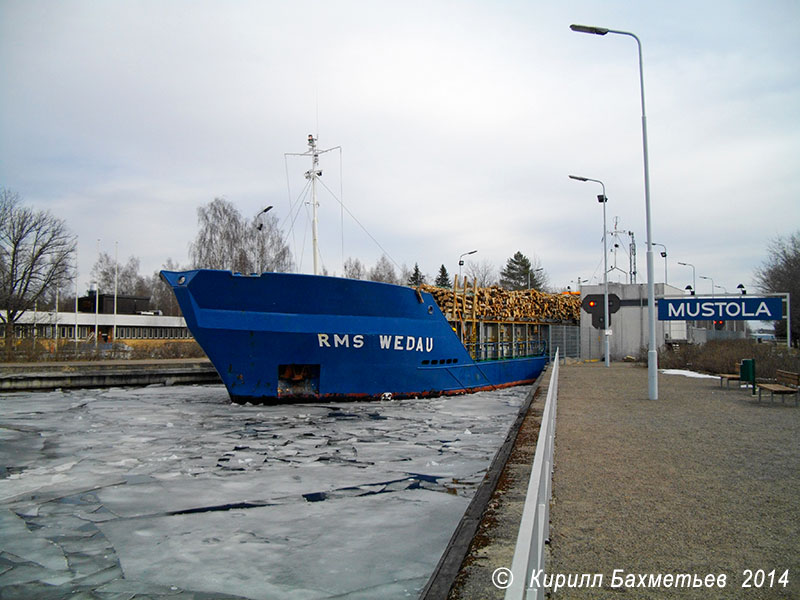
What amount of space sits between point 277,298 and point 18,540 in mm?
10303

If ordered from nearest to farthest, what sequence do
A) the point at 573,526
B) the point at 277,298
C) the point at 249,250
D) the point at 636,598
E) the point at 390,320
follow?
1. the point at 636,598
2. the point at 573,526
3. the point at 277,298
4. the point at 390,320
5. the point at 249,250

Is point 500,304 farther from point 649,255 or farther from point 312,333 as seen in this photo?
point 312,333

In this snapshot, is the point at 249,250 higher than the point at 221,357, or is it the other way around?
the point at 249,250

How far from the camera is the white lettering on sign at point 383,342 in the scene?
16.3 meters

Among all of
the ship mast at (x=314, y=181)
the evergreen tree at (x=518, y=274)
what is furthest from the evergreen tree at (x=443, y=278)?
the ship mast at (x=314, y=181)

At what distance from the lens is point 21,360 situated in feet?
104

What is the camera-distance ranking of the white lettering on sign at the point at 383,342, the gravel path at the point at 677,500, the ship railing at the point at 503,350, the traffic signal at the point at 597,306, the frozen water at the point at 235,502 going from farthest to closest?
the traffic signal at the point at 597,306, the ship railing at the point at 503,350, the white lettering on sign at the point at 383,342, the frozen water at the point at 235,502, the gravel path at the point at 677,500

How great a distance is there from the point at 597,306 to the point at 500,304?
10927 mm

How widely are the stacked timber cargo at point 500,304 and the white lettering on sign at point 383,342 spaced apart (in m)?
2.16

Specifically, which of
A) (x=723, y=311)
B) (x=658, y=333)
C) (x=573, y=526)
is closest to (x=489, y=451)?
(x=573, y=526)

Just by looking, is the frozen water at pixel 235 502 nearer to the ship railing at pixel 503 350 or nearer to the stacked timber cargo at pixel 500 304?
the stacked timber cargo at pixel 500 304

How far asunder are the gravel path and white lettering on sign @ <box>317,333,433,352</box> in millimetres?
6749

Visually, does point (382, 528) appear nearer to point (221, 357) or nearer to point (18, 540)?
point (18, 540)

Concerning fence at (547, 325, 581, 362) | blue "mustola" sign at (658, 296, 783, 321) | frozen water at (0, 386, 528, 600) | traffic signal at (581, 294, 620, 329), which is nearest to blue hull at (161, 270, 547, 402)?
frozen water at (0, 386, 528, 600)
